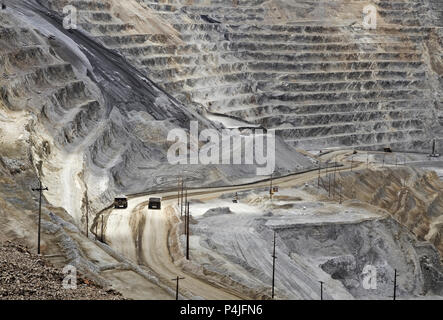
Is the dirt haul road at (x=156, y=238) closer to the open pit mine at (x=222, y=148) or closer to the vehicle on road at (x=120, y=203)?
the open pit mine at (x=222, y=148)

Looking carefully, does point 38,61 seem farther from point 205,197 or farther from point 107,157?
point 205,197

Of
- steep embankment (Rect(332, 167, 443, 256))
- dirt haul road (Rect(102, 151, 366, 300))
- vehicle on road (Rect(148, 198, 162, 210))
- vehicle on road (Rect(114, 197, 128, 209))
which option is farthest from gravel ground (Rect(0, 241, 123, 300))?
steep embankment (Rect(332, 167, 443, 256))

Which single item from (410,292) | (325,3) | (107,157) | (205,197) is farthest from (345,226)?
(325,3)

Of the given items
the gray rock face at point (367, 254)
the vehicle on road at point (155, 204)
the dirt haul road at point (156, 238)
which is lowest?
the gray rock face at point (367, 254)

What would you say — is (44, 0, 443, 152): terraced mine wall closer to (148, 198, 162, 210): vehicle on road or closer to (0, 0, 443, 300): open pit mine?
(0, 0, 443, 300): open pit mine

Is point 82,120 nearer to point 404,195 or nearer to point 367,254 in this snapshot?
point 367,254

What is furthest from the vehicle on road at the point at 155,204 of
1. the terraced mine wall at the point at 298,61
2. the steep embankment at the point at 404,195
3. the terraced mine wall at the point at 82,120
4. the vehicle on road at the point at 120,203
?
the terraced mine wall at the point at 298,61

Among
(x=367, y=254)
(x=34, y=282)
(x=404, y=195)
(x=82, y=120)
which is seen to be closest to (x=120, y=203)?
(x=82, y=120)
